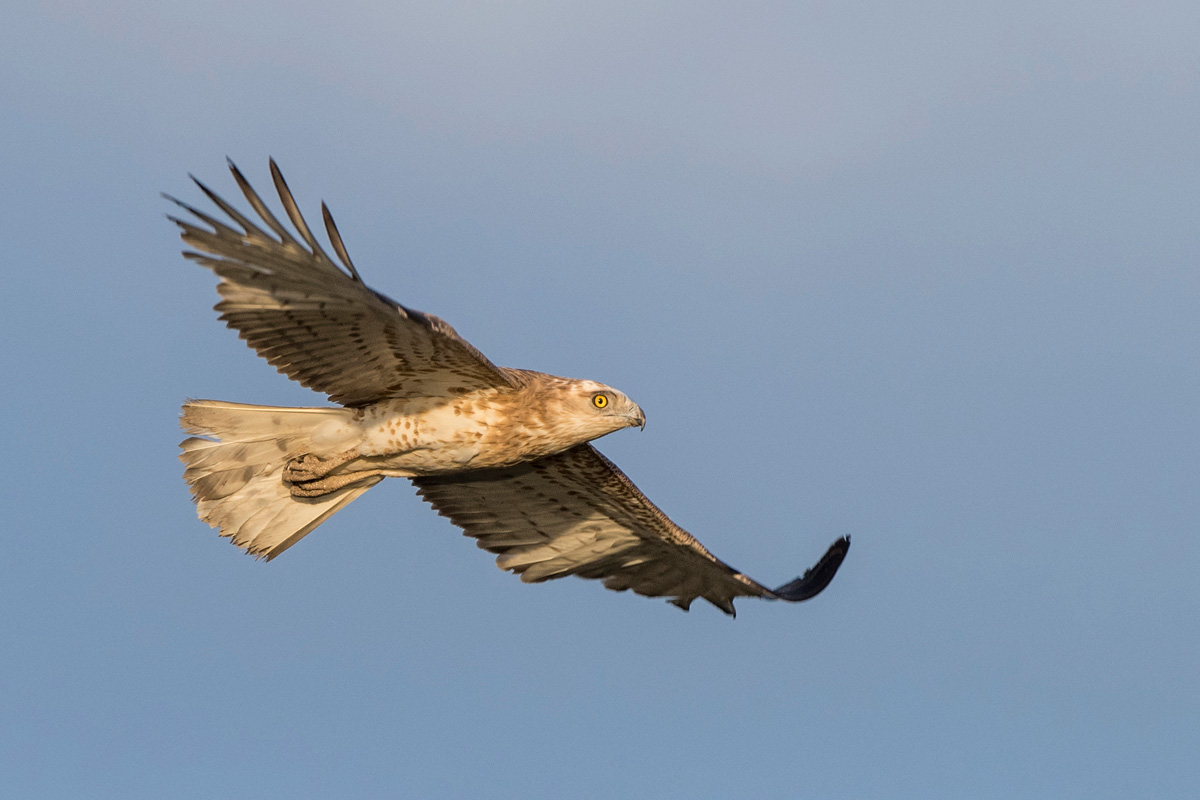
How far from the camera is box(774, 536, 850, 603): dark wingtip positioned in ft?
35.2

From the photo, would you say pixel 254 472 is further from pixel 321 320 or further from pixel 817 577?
pixel 817 577

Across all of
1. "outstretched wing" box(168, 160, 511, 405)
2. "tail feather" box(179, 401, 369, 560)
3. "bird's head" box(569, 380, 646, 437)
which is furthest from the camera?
"tail feather" box(179, 401, 369, 560)

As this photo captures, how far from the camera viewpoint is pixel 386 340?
9094mm

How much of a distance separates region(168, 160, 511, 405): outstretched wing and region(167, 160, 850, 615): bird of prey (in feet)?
0.04

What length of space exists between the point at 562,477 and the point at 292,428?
225 centimetres

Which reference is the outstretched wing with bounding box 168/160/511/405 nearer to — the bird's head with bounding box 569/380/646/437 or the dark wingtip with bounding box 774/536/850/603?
the bird's head with bounding box 569/380/646/437

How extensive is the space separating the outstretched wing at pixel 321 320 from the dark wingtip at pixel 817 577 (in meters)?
3.14

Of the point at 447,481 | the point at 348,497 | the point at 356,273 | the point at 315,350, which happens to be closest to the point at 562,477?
the point at 447,481

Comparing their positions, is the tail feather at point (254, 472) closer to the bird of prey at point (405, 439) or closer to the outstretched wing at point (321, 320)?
the bird of prey at point (405, 439)

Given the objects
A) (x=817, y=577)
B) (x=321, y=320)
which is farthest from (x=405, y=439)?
(x=817, y=577)

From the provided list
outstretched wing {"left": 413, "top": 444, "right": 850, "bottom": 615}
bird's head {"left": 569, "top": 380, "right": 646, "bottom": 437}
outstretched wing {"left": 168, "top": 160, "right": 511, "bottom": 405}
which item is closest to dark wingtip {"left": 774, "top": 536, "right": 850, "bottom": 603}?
outstretched wing {"left": 413, "top": 444, "right": 850, "bottom": 615}

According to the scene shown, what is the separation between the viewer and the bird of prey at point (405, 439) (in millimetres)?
8555

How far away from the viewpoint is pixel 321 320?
352 inches

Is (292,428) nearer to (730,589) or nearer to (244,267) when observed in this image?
(244,267)
